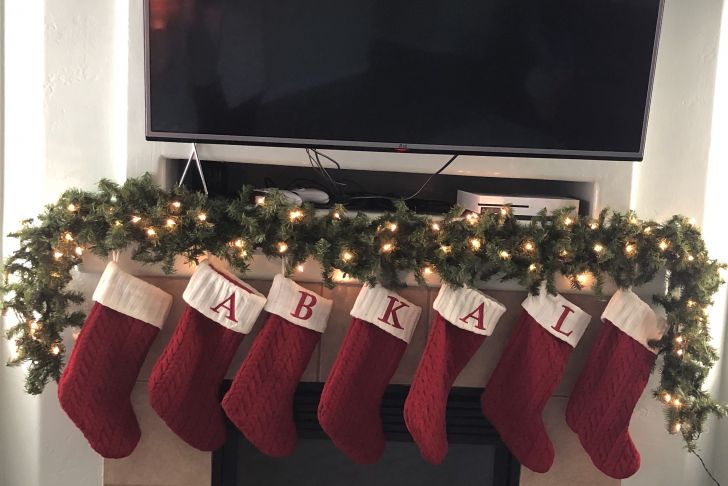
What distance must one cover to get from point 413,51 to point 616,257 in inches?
28.4

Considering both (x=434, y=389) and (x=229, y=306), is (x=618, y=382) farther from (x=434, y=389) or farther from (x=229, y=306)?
(x=229, y=306)

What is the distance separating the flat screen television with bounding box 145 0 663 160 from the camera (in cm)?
137

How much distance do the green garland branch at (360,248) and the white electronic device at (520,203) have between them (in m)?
0.04

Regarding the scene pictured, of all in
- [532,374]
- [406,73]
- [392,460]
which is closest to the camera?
[406,73]

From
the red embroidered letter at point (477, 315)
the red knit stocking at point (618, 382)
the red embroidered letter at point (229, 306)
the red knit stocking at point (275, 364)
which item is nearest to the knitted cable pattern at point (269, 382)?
the red knit stocking at point (275, 364)

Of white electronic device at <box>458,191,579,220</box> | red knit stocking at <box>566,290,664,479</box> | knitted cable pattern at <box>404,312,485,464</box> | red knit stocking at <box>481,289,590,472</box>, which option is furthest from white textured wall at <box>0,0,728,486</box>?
knitted cable pattern at <box>404,312,485,464</box>

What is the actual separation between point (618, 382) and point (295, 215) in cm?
92

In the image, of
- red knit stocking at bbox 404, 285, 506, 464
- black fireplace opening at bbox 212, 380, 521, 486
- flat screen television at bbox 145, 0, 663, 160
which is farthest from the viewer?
black fireplace opening at bbox 212, 380, 521, 486

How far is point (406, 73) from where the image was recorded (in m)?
1.41

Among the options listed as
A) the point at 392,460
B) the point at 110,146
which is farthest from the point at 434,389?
the point at 110,146

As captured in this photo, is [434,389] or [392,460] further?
[392,460]

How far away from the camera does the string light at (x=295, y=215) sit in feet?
4.63

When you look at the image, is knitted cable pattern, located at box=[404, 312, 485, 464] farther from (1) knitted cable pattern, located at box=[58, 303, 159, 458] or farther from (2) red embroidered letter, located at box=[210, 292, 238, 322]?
(1) knitted cable pattern, located at box=[58, 303, 159, 458]

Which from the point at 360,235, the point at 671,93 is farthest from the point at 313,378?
the point at 671,93
